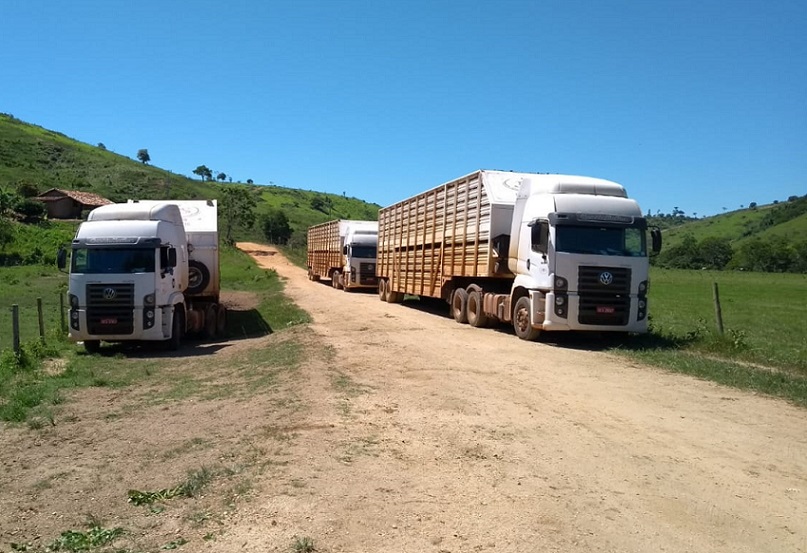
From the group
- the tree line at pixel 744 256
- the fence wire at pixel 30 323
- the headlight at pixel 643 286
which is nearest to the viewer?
the headlight at pixel 643 286

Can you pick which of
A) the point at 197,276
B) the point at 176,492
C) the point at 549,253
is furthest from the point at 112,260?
the point at 176,492

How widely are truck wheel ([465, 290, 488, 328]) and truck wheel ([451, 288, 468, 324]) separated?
0.44ft

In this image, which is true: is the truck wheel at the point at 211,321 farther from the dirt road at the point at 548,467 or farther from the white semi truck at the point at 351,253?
the white semi truck at the point at 351,253

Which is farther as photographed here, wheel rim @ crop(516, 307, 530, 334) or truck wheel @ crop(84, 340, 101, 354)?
truck wheel @ crop(84, 340, 101, 354)

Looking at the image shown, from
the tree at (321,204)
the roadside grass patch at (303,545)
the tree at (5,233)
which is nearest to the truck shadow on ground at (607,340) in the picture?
the roadside grass patch at (303,545)

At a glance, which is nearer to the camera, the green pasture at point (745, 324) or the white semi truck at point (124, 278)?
the green pasture at point (745, 324)

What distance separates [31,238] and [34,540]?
2360 inches

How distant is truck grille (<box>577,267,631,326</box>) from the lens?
46.8 ft

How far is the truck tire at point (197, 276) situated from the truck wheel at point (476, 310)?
25.9 ft

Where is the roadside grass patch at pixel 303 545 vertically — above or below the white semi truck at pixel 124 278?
below

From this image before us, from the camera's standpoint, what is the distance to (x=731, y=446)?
22.6 ft

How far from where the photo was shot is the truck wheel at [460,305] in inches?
782

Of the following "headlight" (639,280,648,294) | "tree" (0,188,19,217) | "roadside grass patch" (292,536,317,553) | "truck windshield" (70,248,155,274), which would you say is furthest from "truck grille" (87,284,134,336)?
"tree" (0,188,19,217)

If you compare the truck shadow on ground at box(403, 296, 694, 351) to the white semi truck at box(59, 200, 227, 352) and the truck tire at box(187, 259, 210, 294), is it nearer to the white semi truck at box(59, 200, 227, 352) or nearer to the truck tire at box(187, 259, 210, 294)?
the white semi truck at box(59, 200, 227, 352)
